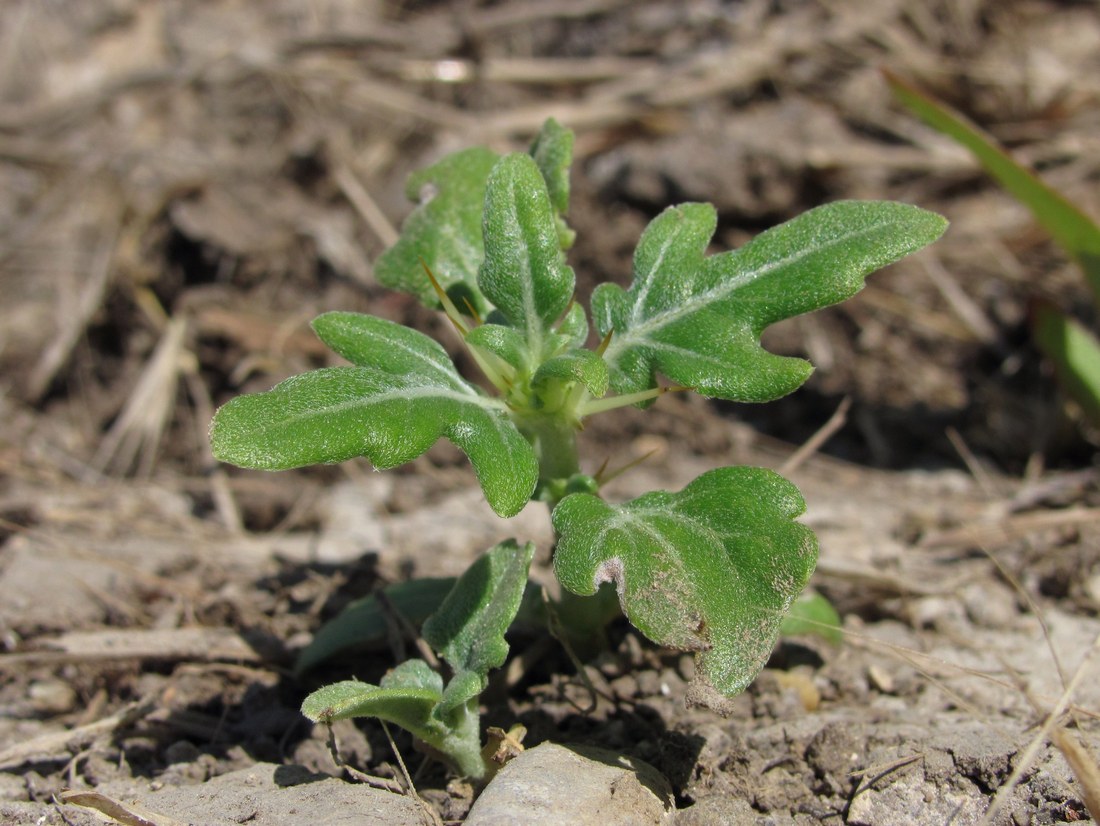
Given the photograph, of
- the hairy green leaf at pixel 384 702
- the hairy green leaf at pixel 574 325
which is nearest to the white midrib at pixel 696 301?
the hairy green leaf at pixel 574 325

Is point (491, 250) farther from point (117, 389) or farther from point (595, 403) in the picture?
point (117, 389)

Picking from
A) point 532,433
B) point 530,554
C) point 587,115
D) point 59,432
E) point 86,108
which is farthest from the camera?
point 86,108

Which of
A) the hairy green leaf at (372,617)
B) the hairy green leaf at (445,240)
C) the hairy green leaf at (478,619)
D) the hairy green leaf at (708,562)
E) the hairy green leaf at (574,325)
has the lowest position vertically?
the hairy green leaf at (372,617)

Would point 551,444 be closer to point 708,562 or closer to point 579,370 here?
point 579,370

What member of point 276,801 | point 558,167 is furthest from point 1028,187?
point 276,801

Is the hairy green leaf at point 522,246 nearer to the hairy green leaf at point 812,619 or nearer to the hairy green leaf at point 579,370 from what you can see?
the hairy green leaf at point 579,370

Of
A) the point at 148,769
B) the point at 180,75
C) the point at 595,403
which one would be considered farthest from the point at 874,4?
the point at 148,769
